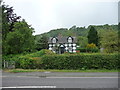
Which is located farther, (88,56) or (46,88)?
(88,56)

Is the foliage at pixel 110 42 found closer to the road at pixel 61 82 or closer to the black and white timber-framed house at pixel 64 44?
the road at pixel 61 82

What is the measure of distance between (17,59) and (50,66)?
3.03 metres

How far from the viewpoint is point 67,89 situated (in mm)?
7312

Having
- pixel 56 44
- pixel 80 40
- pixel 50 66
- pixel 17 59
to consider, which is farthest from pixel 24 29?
pixel 80 40

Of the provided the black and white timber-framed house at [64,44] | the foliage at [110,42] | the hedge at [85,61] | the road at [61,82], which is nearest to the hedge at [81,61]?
the hedge at [85,61]

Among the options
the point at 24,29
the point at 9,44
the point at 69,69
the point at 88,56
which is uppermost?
the point at 24,29

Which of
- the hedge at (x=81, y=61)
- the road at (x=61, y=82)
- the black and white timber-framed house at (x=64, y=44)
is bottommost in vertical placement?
the road at (x=61, y=82)

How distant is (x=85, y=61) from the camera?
1470 cm

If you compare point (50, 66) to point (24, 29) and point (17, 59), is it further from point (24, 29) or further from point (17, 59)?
point (24, 29)

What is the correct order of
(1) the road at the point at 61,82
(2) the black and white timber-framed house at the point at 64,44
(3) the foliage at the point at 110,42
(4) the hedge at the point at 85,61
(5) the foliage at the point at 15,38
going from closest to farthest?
(1) the road at the point at 61,82 → (4) the hedge at the point at 85,61 → (5) the foliage at the point at 15,38 → (3) the foliage at the point at 110,42 → (2) the black and white timber-framed house at the point at 64,44

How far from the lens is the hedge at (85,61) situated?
14.7 m

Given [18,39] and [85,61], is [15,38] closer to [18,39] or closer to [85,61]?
[18,39]

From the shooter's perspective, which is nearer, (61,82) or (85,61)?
(61,82)

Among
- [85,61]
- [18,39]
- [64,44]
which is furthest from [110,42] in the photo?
[64,44]
